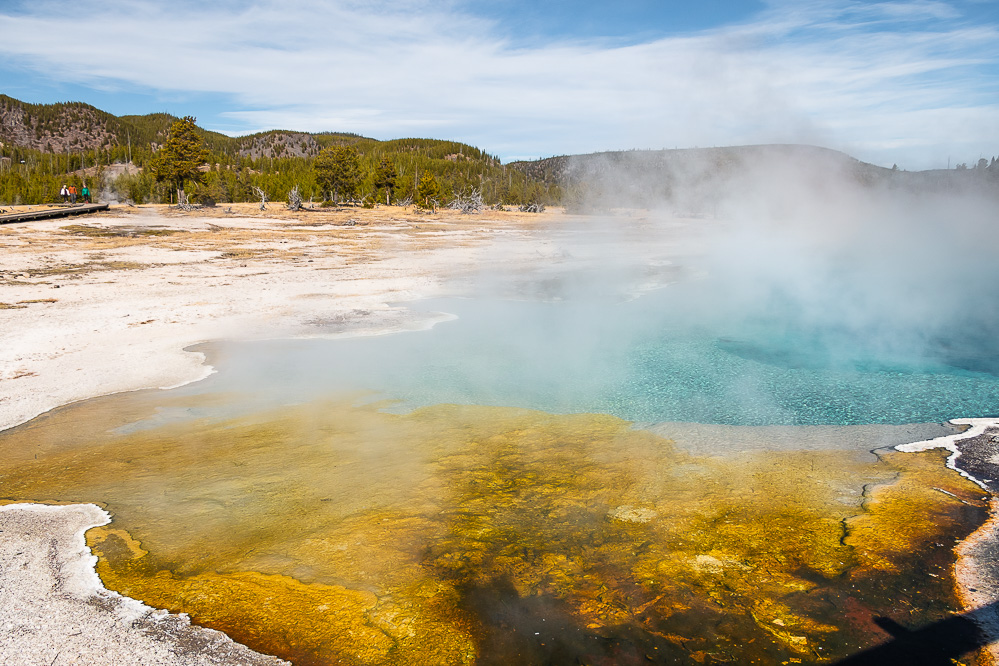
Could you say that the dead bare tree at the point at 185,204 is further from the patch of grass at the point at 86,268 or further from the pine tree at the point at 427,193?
the patch of grass at the point at 86,268

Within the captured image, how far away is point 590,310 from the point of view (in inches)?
459

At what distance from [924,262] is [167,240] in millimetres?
25059

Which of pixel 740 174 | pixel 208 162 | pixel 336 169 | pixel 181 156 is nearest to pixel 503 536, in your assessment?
pixel 740 174

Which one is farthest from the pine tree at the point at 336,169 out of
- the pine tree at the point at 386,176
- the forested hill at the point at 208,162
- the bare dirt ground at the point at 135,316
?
the bare dirt ground at the point at 135,316

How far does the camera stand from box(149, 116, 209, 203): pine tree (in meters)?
42.1

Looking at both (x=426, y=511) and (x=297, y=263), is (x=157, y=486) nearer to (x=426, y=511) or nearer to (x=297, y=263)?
(x=426, y=511)

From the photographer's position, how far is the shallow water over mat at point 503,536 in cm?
290

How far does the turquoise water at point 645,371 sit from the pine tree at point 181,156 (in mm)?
40203

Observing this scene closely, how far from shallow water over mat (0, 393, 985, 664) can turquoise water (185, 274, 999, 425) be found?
1098 mm

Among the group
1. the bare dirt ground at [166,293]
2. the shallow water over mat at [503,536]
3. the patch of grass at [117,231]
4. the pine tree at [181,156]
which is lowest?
the shallow water over mat at [503,536]

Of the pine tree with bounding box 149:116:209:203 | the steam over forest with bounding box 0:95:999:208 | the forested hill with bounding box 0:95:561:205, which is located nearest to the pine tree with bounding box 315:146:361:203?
the steam over forest with bounding box 0:95:999:208

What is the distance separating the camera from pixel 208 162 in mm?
72750

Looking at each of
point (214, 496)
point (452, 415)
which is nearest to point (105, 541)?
point (214, 496)

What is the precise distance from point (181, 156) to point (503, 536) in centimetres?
4713
